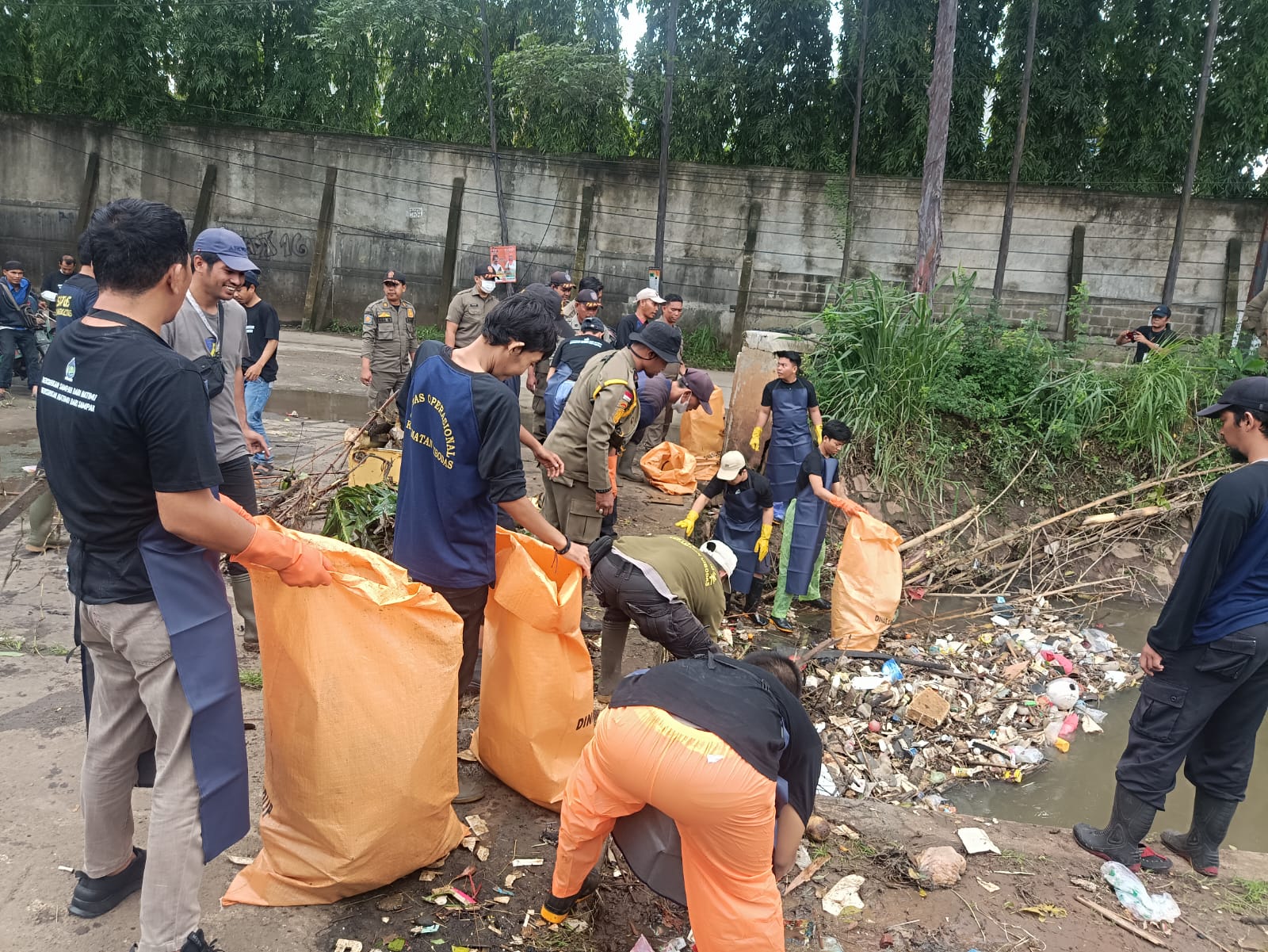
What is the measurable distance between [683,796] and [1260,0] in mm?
15595

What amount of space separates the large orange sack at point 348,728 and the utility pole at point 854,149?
41.7ft

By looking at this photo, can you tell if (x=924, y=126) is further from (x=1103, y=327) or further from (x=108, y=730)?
(x=108, y=730)

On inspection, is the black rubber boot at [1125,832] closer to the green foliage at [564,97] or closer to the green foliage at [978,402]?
the green foliage at [978,402]

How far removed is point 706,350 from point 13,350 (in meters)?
9.83

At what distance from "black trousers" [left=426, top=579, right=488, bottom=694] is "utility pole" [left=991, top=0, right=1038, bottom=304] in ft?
34.6

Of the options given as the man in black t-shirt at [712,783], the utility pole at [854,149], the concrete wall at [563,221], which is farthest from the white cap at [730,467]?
the utility pole at [854,149]

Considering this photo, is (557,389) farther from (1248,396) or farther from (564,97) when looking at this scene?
(564,97)

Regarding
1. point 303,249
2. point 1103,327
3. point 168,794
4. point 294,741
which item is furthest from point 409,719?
point 303,249

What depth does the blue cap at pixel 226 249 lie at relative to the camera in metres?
2.91

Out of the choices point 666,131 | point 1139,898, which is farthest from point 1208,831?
point 666,131

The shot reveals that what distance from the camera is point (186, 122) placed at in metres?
15.5

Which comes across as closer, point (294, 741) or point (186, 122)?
point (294, 741)

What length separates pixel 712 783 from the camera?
1.89m

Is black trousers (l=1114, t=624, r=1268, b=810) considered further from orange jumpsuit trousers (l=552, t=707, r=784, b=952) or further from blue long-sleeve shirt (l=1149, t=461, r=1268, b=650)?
orange jumpsuit trousers (l=552, t=707, r=784, b=952)
